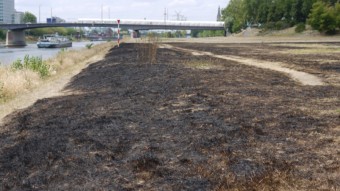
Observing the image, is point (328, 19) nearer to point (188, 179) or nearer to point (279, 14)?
point (279, 14)

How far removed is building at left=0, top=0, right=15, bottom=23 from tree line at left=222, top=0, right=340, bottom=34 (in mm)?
90451

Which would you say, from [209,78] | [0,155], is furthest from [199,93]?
[0,155]

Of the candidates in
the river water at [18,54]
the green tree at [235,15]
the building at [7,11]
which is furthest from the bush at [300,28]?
the building at [7,11]

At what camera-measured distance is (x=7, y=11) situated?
6875 inches

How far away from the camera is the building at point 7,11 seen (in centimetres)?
16938

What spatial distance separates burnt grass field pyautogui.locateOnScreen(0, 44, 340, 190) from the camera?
559 centimetres

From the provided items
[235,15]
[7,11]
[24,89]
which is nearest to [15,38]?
[235,15]

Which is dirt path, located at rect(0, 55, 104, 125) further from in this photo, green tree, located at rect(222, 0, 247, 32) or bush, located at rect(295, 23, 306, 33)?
green tree, located at rect(222, 0, 247, 32)

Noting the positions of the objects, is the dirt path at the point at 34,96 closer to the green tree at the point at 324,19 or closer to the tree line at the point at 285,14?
the green tree at the point at 324,19

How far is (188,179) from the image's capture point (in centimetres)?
557

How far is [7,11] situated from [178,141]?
181913 millimetres

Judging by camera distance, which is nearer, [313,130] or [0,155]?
[0,155]

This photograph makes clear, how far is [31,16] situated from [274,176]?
568ft

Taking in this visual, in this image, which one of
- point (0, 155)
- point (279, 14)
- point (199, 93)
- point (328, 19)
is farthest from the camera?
point (279, 14)
